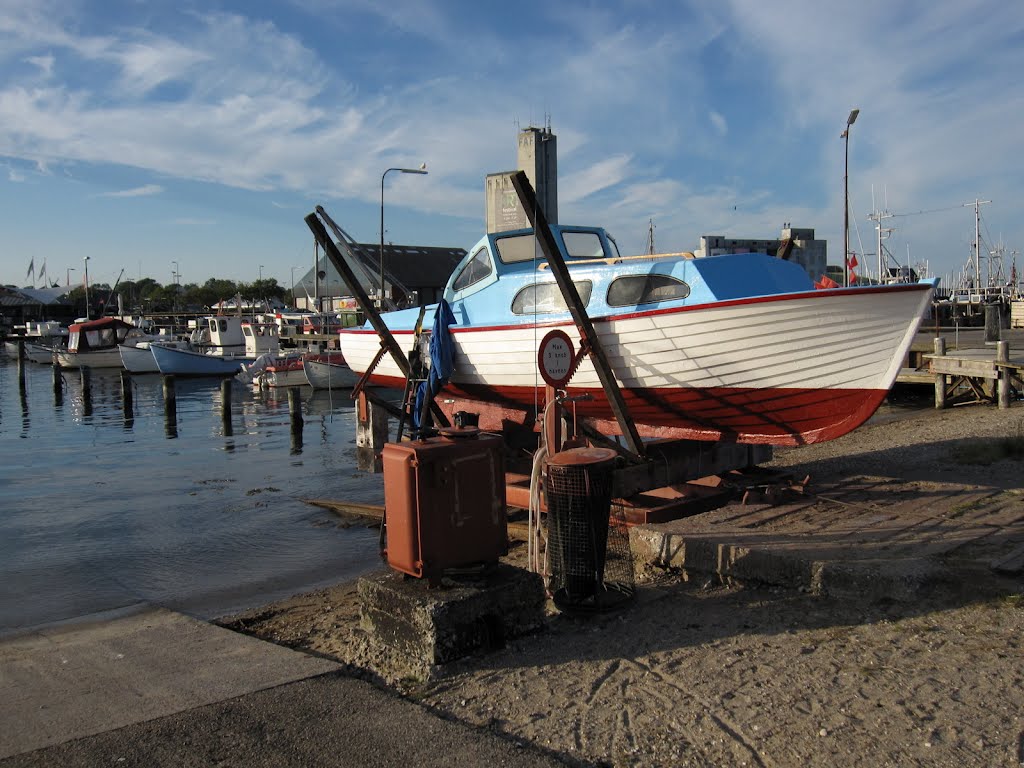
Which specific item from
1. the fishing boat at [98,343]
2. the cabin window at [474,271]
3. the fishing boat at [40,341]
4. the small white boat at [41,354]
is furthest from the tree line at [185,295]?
the cabin window at [474,271]

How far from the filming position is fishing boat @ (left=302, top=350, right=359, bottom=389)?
109 ft

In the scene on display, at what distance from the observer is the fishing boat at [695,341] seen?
734 cm

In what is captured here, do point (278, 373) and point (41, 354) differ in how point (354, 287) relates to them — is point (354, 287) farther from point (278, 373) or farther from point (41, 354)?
point (41, 354)

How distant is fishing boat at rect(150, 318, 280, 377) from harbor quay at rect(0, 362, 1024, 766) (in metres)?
34.8

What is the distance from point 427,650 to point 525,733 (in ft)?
3.16

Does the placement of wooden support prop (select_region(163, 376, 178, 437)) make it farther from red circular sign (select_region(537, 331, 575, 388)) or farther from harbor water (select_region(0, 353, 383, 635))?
red circular sign (select_region(537, 331, 575, 388))

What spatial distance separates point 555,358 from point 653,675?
3.02 m

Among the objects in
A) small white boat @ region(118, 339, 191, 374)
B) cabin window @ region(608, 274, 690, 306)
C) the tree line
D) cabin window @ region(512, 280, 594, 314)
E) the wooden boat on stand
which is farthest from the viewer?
the tree line

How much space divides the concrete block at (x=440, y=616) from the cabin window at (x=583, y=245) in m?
5.91

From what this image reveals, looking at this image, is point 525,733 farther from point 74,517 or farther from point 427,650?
point 74,517

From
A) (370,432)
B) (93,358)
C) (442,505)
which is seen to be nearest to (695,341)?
(442,505)

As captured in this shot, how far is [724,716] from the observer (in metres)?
3.92

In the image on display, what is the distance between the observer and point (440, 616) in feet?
15.3

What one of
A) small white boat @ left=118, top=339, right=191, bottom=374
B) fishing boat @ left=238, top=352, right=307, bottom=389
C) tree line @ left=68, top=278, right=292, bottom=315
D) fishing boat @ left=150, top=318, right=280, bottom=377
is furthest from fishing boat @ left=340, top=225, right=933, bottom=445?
tree line @ left=68, top=278, right=292, bottom=315
